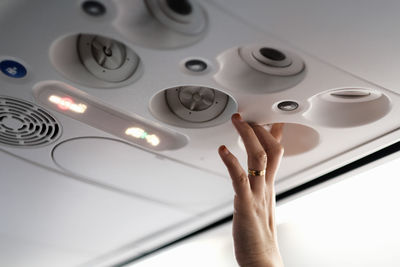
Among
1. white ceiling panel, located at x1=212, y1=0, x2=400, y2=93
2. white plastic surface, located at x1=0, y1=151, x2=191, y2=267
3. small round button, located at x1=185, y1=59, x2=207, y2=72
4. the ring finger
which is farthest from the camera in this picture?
white plastic surface, located at x1=0, y1=151, x2=191, y2=267

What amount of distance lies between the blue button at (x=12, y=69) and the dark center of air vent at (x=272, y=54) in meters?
0.39

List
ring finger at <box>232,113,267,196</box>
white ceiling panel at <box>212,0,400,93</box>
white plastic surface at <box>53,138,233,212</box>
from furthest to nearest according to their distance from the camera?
white plastic surface at <box>53,138,233,212</box> < ring finger at <box>232,113,267,196</box> < white ceiling panel at <box>212,0,400,93</box>

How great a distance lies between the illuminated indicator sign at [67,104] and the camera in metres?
0.82

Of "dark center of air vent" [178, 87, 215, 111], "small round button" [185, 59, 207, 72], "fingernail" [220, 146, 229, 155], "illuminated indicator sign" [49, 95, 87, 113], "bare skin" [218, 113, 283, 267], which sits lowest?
"bare skin" [218, 113, 283, 267]

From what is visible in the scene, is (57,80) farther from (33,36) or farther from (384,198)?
(384,198)

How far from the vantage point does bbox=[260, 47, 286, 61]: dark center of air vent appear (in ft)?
2.50

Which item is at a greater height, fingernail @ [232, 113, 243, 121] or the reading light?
the reading light

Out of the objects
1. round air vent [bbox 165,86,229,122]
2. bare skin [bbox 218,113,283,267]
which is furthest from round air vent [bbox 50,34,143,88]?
bare skin [bbox 218,113,283,267]

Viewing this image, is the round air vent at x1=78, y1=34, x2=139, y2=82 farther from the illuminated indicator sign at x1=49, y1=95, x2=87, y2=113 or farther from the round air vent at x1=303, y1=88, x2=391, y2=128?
the round air vent at x1=303, y1=88, x2=391, y2=128

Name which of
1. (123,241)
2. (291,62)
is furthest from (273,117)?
(123,241)

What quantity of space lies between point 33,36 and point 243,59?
33 cm

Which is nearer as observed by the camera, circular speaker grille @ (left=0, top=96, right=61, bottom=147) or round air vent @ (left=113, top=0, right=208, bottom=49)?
round air vent @ (left=113, top=0, right=208, bottom=49)

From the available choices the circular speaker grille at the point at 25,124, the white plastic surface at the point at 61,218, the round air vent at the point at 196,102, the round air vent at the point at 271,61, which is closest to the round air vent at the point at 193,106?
the round air vent at the point at 196,102

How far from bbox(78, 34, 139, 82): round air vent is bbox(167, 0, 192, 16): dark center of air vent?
0.12 meters
